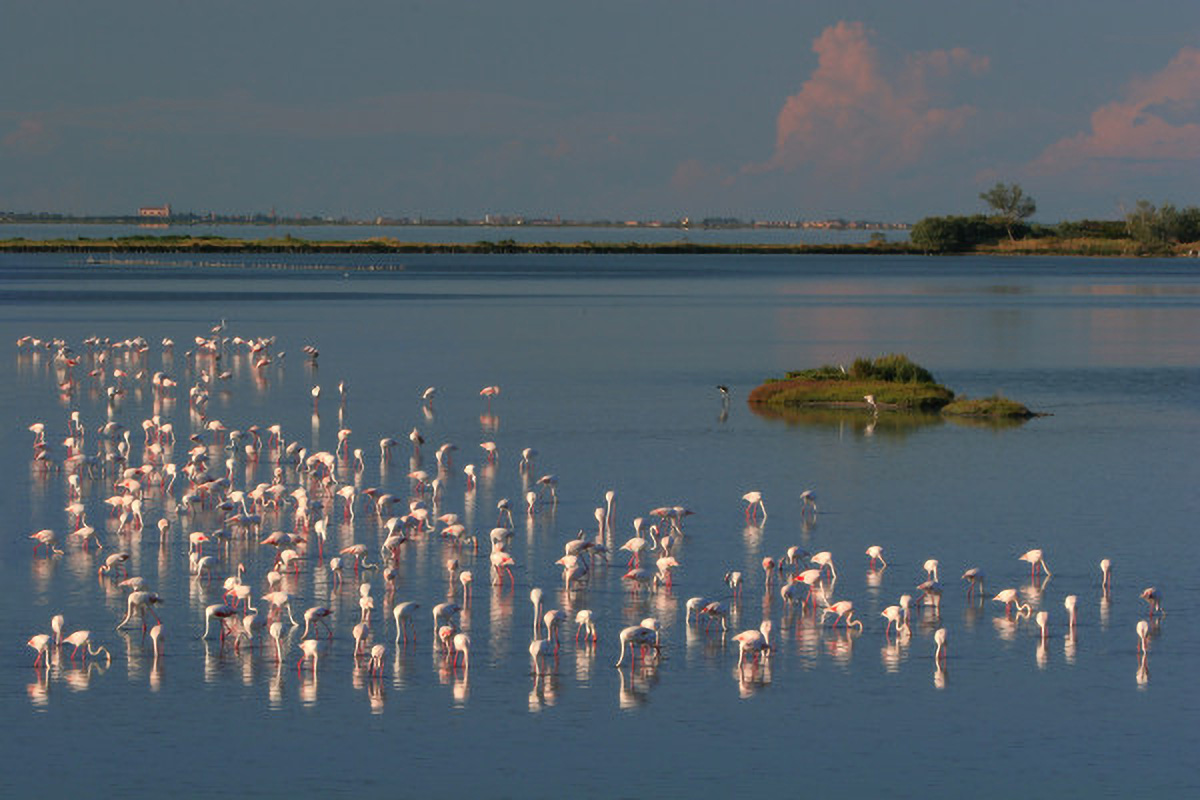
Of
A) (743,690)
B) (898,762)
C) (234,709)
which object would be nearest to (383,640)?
(234,709)

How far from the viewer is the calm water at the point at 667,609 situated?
19.2m

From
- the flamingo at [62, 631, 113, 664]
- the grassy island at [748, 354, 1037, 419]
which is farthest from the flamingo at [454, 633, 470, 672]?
the grassy island at [748, 354, 1037, 419]

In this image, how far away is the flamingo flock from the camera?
75.7 ft

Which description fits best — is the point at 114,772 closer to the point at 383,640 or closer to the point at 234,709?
the point at 234,709

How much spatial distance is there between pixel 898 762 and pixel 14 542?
1631 centimetres

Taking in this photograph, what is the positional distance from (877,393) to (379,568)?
2544 cm

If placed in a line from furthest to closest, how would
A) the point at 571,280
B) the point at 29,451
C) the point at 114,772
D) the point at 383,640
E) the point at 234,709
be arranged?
the point at 571,280 < the point at 29,451 < the point at 383,640 < the point at 234,709 < the point at 114,772

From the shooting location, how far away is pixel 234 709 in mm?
20656

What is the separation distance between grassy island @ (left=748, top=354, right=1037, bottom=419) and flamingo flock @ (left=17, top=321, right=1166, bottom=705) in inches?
539

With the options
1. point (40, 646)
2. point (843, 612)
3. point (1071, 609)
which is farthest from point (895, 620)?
point (40, 646)

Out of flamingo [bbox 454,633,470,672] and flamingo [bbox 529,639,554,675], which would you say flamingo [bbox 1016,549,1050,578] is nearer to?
flamingo [bbox 529,639,554,675]

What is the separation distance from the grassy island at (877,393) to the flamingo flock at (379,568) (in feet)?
44.9

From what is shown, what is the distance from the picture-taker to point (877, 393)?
50531mm

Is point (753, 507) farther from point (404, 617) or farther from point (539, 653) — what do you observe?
point (539, 653)
